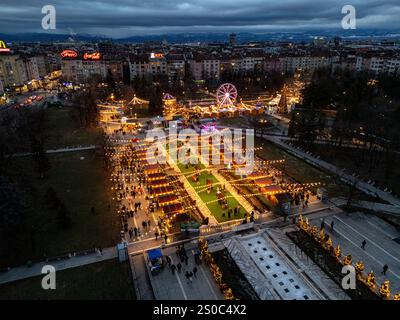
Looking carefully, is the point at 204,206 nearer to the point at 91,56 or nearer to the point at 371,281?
the point at 371,281

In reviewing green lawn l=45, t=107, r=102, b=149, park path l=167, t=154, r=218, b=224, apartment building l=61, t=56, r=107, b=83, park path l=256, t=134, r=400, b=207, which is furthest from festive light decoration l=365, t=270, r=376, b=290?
apartment building l=61, t=56, r=107, b=83

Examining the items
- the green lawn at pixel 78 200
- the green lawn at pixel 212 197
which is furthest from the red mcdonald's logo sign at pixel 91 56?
the green lawn at pixel 212 197

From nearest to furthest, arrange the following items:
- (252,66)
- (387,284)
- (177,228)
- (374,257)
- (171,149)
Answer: (387,284)
(374,257)
(177,228)
(171,149)
(252,66)

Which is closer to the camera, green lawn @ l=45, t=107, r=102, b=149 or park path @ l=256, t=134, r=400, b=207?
park path @ l=256, t=134, r=400, b=207

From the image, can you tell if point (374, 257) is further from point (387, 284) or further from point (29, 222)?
point (29, 222)

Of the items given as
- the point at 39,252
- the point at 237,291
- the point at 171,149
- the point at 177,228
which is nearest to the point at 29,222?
the point at 39,252

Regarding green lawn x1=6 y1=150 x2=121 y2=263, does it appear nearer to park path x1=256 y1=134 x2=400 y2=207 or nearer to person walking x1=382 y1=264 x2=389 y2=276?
person walking x1=382 y1=264 x2=389 y2=276
